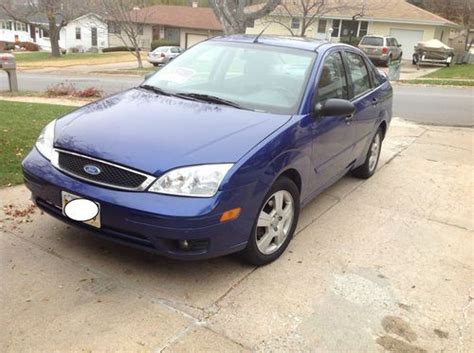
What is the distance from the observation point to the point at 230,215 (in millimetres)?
3240

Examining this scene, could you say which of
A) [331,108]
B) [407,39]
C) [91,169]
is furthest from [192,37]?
[91,169]

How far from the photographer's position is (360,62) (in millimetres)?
5629

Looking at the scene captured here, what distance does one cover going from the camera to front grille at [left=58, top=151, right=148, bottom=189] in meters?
3.19

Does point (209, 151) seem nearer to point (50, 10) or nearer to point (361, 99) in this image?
point (361, 99)

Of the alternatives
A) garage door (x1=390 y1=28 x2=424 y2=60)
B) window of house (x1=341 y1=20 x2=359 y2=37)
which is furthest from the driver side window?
window of house (x1=341 y1=20 x2=359 y2=37)

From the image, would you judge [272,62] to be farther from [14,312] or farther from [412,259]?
[14,312]

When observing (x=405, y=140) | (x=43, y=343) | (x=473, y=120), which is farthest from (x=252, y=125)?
(x=473, y=120)

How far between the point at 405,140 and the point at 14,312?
715 centimetres

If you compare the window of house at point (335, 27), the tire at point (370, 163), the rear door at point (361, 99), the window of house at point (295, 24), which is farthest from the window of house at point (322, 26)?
the rear door at point (361, 99)

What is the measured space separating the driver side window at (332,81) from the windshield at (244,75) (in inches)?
6.5

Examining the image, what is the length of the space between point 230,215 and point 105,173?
2.79ft

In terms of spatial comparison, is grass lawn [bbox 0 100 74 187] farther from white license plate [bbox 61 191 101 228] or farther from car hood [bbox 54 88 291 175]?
white license plate [bbox 61 191 101 228]

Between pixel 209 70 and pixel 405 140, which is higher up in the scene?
pixel 209 70

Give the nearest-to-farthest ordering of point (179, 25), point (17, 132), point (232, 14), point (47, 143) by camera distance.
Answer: point (47, 143) < point (17, 132) < point (232, 14) < point (179, 25)
